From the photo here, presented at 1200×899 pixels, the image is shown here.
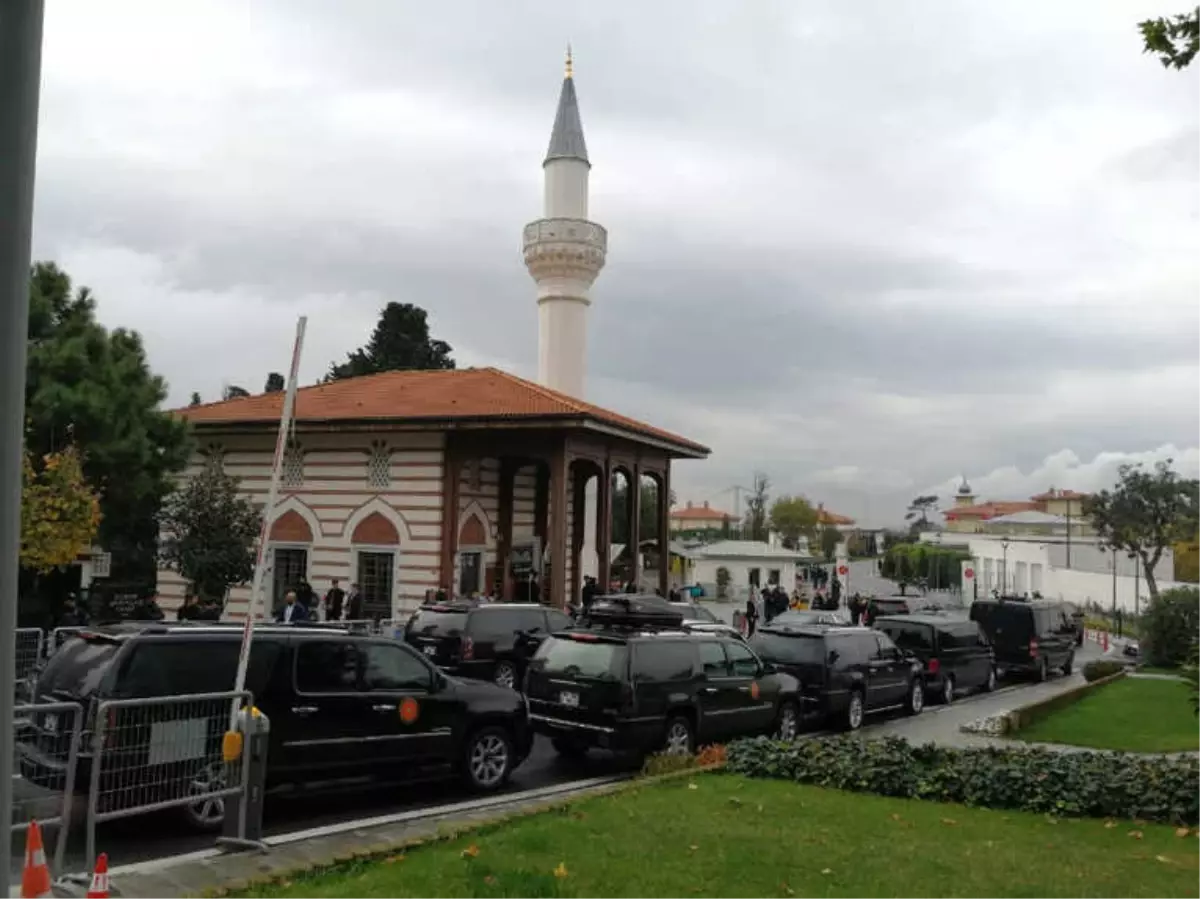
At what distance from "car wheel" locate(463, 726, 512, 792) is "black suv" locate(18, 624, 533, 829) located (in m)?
0.01

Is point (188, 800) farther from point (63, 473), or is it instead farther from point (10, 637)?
point (63, 473)

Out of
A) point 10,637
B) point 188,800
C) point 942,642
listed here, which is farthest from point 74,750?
point 942,642

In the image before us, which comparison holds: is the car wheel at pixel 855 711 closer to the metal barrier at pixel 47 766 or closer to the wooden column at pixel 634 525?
the metal barrier at pixel 47 766

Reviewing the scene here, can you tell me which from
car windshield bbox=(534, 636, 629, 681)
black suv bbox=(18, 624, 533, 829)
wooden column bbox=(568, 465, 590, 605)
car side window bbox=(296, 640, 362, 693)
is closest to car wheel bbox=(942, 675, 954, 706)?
car windshield bbox=(534, 636, 629, 681)

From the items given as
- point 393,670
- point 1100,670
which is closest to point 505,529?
point 1100,670

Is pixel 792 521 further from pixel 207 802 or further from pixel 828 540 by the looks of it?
pixel 207 802

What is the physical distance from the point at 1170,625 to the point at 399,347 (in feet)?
127

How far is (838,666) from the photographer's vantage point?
16531mm

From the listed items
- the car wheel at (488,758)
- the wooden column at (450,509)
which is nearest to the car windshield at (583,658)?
the car wheel at (488,758)

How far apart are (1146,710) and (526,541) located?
54.6ft

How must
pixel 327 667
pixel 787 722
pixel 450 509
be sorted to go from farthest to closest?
1. pixel 450 509
2. pixel 787 722
3. pixel 327 667

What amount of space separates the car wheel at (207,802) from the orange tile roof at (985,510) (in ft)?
447

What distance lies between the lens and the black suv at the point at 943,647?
21.0 metres

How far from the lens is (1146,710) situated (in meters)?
19.1
